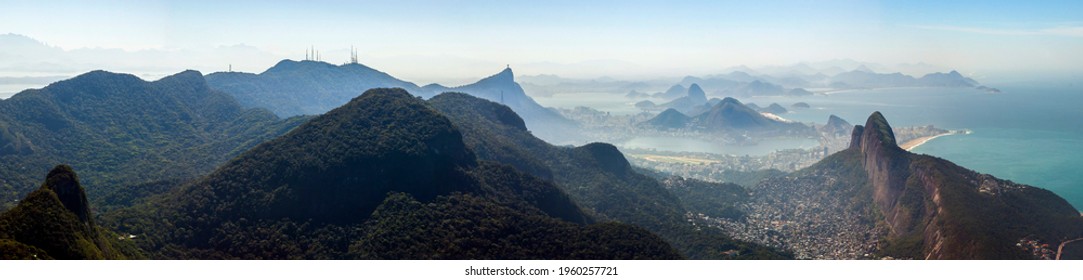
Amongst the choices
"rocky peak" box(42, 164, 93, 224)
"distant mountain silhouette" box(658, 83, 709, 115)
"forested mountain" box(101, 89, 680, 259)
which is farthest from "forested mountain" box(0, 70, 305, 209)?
"distant mountain silhouette" box(658, 83, 709, 115)

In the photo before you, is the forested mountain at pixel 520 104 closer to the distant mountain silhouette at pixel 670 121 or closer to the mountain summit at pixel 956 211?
the distant mountain silhouette at pixel 670 121

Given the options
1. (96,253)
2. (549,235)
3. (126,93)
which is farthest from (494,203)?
(126,93)

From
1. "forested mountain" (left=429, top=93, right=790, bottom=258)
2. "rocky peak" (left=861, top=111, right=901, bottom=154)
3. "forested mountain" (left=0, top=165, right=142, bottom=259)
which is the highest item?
"rocky peak" (left=861, top=111, right=901, bottom=154)

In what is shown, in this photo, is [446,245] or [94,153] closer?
[446,245]

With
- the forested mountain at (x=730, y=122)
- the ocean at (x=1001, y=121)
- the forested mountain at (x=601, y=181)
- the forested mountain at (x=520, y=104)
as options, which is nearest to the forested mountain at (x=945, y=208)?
the forested mountain at (x=601, y=181)

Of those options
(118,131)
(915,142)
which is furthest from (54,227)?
(915,142)

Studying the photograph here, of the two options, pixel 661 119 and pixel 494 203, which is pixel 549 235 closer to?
pixel 494 203

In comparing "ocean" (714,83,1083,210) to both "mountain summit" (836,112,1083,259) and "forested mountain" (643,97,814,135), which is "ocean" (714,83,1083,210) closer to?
"forested mountain" (643,97,814,135)
